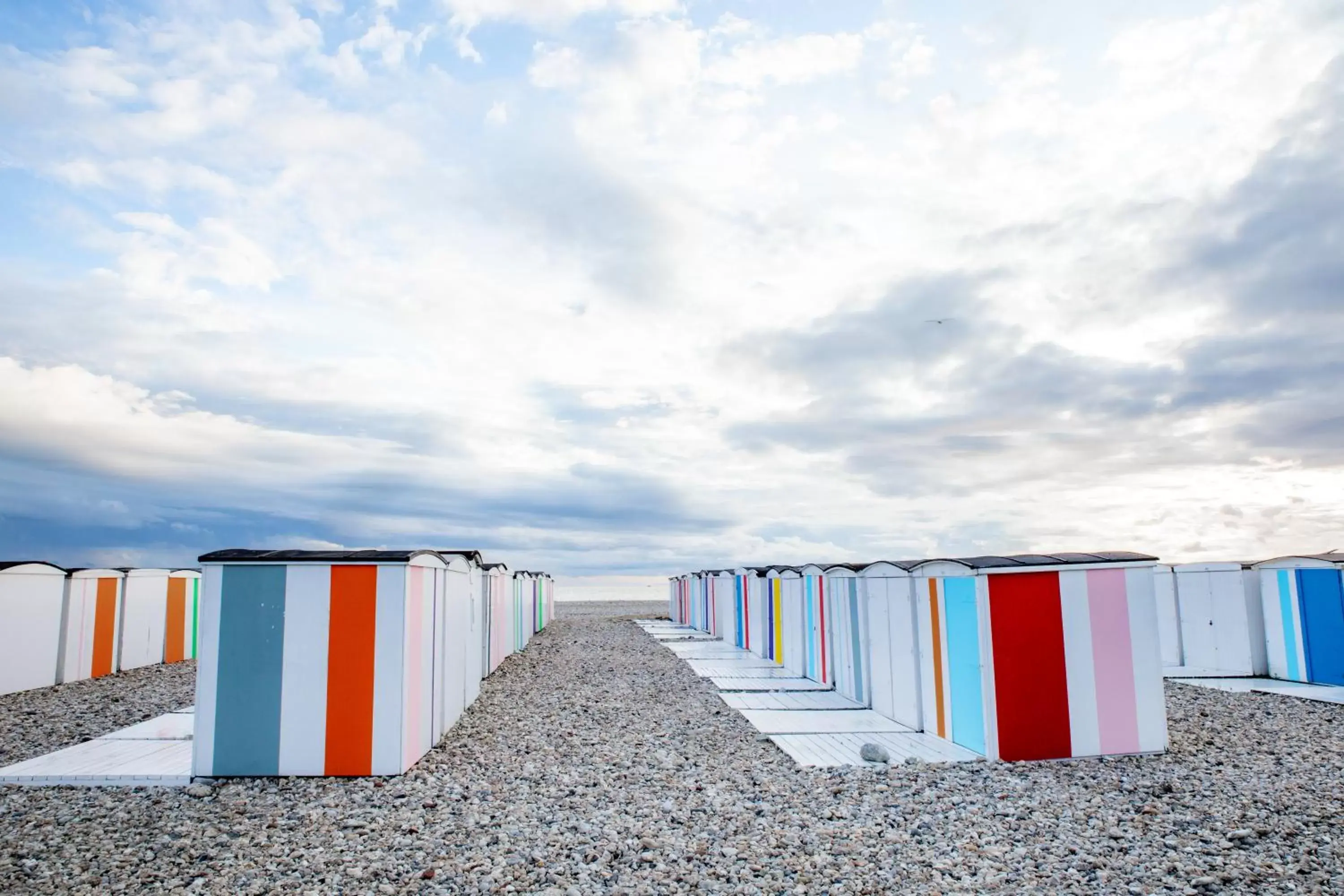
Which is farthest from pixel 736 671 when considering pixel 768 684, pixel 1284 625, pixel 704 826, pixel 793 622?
pixel 704 826

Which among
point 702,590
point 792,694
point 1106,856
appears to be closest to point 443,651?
point 792,694

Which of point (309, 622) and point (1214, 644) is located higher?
point (309, 622)

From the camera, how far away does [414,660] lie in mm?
7965

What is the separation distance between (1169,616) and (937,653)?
9.63 m

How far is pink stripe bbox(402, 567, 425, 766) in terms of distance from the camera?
7.70 meters

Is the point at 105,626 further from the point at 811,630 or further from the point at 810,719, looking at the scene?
the point at 810,719

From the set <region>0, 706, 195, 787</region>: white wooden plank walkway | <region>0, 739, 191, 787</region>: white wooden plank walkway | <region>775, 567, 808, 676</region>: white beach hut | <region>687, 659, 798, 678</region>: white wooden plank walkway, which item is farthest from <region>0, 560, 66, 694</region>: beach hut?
<region>775, 567, 808, 676</region>: white beach hut

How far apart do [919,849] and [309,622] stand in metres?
5.46

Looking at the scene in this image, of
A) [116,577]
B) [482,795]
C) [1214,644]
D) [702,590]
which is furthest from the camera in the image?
[702,590]

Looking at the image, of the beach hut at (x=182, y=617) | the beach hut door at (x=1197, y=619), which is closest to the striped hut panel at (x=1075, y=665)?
the beach hut door at (x=1197, y=619)

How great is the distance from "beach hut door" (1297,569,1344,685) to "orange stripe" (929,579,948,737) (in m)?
8.35

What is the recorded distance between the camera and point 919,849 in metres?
5.46

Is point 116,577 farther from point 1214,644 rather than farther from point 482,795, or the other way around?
point 1214,644

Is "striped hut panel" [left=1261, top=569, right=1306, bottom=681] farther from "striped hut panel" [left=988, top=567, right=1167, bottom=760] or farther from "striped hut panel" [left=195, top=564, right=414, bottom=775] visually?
"striped hut panel" [left=195, top=564, right=414, bottom=775]
